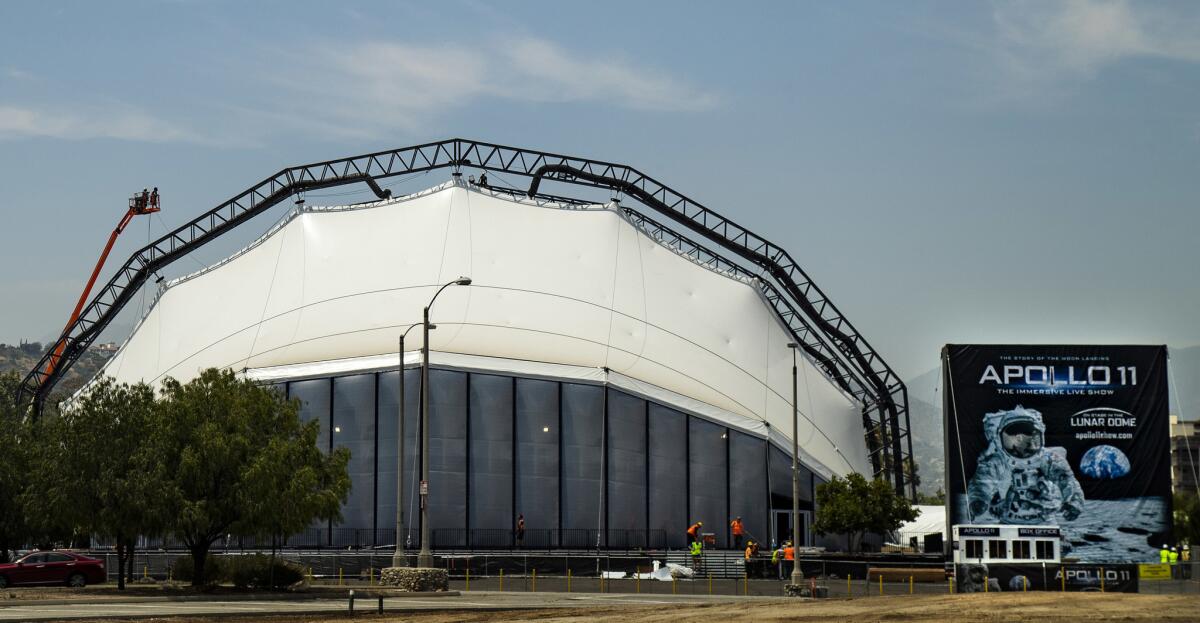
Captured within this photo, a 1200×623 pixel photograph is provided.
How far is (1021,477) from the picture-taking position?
64.8 meters

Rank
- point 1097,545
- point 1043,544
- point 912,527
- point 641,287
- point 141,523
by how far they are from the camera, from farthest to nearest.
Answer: point 912,527, point 641,287, point 1097,545, point 1043,544, point 141,523

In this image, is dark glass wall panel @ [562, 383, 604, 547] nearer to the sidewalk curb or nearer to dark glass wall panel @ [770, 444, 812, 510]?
dark glass wall panel @ [770, 444, 812, 510]

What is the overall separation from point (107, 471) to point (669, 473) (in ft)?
102

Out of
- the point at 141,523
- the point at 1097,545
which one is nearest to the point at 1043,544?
the point at 1097,545

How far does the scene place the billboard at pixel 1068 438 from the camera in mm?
64375

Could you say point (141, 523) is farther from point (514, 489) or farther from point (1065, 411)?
point (1065, 411)

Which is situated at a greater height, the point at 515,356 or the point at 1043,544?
the point at 515,356

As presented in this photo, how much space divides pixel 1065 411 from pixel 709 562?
18.5 meters

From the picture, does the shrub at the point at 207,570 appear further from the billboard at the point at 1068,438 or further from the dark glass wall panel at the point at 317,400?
the billboard at the point at 1068,438

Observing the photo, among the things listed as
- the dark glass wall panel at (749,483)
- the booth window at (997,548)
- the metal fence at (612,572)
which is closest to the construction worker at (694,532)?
the metal fence at (612,572)

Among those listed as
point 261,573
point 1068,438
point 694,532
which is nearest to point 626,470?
point 694,532

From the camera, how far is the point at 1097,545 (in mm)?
63906

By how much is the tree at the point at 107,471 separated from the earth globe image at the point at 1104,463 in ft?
139

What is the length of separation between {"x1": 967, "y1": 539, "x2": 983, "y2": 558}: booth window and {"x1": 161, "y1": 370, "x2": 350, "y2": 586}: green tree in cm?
2629
